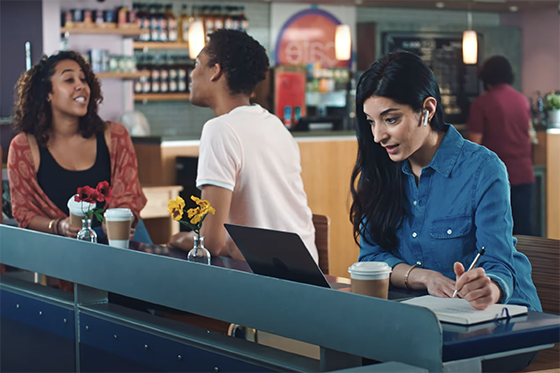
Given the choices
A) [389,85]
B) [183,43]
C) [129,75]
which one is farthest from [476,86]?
[389,85]

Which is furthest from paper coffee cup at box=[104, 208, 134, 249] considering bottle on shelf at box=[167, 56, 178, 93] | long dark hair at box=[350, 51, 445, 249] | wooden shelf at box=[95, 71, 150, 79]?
bottle on shelf at box=[167, 56, 178, 93]

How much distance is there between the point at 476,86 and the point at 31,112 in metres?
9.25

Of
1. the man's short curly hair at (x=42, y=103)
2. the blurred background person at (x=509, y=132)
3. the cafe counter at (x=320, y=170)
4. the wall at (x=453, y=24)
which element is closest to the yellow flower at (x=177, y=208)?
the man's short curly hair at (x=42, y=103)

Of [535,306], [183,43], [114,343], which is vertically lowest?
[114,343]

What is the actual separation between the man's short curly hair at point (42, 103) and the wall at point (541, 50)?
9414 millimetres

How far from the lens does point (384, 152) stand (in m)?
2.27

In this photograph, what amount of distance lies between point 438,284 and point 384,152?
495 mm

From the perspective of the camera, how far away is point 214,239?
8.61 feet

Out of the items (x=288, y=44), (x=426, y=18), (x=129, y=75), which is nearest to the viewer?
(x=129, y=75)

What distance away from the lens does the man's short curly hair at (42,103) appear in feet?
11.0

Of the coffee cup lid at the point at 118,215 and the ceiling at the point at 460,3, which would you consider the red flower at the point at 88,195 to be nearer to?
the coffee cup lid at the point at 118,215

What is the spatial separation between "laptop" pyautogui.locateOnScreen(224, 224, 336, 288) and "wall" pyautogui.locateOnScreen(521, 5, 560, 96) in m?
10.7

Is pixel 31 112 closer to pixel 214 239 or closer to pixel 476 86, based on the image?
pixel 214 239

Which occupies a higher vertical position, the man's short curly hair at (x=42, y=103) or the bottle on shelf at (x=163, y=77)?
the bottle on shelf at (x=163, y=77)
